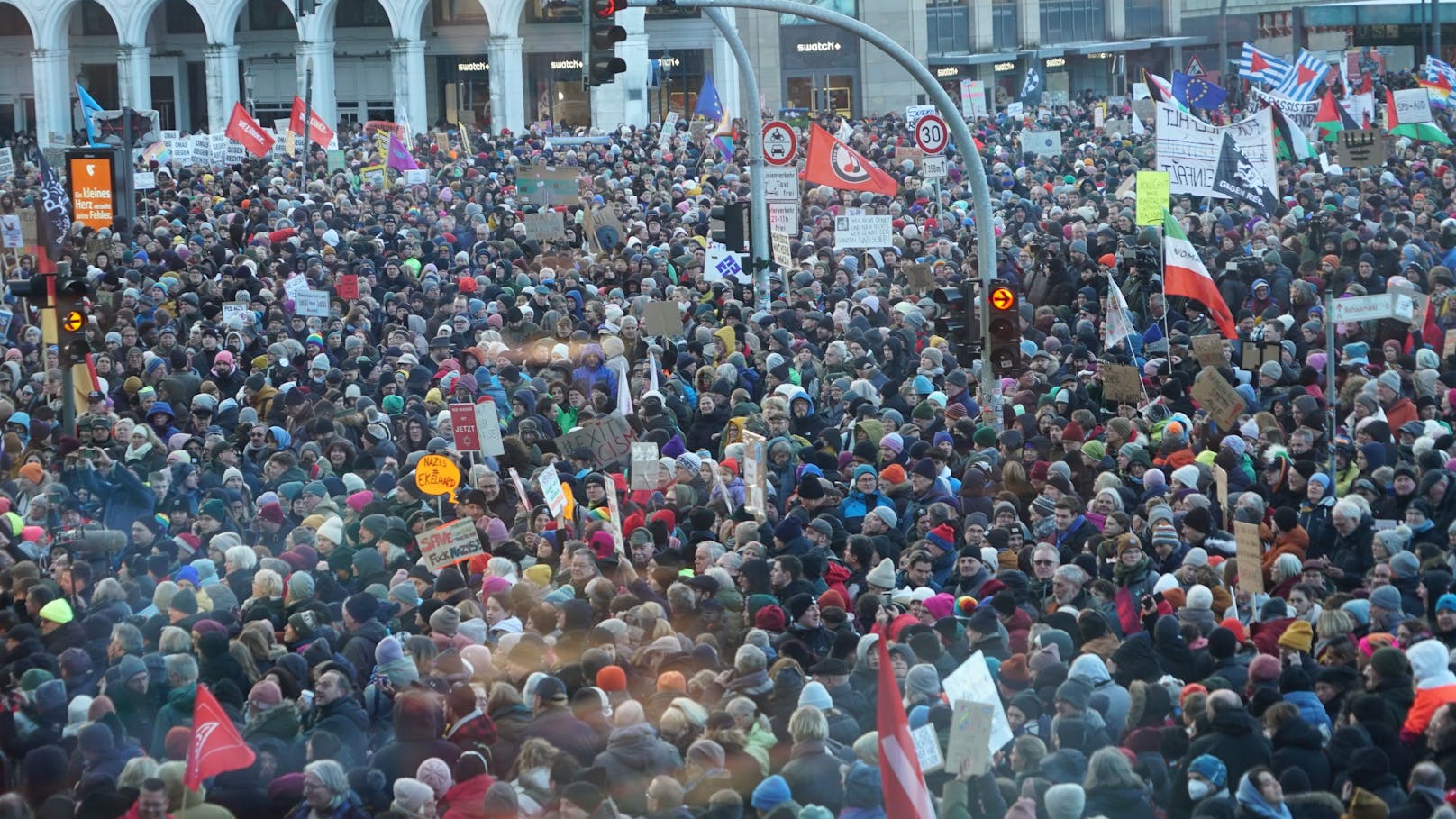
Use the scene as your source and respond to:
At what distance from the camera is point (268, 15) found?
6097 centimetres

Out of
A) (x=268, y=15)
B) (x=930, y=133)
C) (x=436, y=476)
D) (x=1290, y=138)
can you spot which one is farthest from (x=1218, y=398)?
(x=268, y=15)

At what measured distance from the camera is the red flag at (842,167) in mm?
24641

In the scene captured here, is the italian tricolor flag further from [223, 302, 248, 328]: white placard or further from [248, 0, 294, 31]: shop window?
[248, 0, 294, 31]: shop window

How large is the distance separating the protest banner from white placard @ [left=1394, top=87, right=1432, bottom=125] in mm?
23150

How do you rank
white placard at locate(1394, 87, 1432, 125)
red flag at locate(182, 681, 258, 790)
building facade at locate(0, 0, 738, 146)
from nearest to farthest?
red flag at locate(182, 681, 258, 790) < white placard at locate(1394, 87, 1432, 125) < building facade at locate(0, 0, 738, 146)

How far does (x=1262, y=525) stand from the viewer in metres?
12.8

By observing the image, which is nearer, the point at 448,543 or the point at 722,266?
the point at 448,543

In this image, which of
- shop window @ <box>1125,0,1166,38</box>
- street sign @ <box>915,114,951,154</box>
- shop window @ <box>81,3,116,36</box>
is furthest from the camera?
shop window @ <box>1125,0,1166,38</box>

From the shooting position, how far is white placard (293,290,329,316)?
21391mm

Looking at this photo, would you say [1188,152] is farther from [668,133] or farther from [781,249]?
[668,133]

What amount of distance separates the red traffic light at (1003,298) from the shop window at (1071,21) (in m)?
53.1

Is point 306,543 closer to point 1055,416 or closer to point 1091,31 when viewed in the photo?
point 1055,416

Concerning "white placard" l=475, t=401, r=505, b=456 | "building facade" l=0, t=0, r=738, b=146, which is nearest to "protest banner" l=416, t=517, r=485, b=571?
"white placard" l=475, t=401, r=505, b=456

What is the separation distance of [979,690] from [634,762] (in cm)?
153
